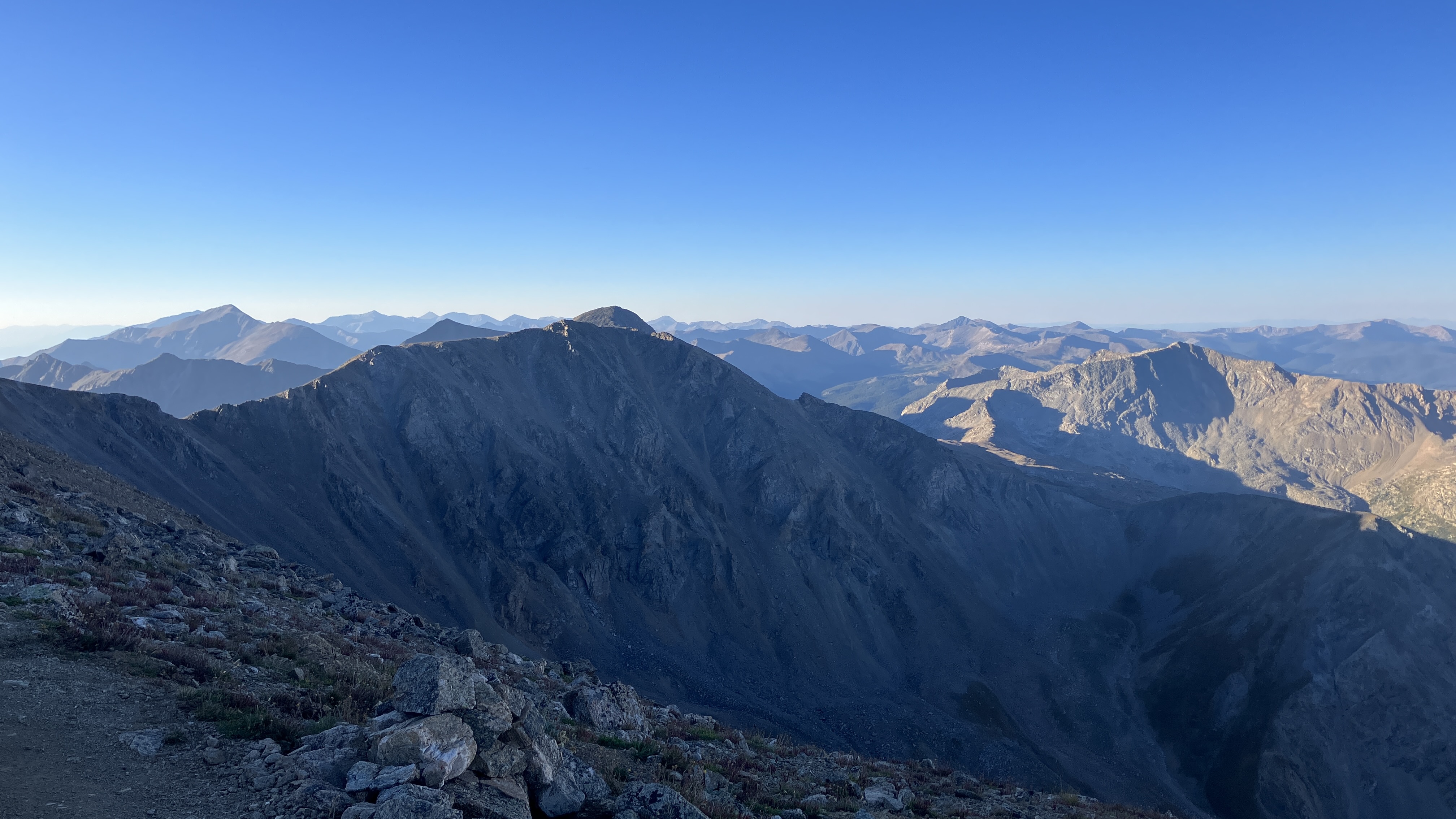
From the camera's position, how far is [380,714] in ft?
45.2

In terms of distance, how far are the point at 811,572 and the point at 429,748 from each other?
120 meters

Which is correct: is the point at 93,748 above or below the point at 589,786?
above

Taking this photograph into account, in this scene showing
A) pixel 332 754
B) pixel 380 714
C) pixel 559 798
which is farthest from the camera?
pixel 380 714

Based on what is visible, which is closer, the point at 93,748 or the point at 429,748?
the point at 429,748

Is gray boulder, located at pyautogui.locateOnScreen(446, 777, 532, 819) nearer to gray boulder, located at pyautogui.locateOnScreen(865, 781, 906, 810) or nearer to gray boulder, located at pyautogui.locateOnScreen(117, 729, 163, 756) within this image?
gray boulder, located at pyautogui.locateOnScreen(117, 729, 163, 756)

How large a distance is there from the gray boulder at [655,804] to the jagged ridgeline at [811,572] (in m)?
80.8

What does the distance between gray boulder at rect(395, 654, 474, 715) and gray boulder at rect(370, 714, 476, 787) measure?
1.87 feet

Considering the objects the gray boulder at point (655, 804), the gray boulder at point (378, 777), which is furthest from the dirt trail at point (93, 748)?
the gray boulder at point (655, 804)

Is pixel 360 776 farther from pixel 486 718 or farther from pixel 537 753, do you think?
pixel 537 753

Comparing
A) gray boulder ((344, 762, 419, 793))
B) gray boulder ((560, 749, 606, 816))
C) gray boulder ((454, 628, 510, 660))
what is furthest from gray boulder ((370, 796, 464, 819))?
gray boulder ((454, 628, 510, 660))

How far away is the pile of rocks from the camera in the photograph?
11.2 meters

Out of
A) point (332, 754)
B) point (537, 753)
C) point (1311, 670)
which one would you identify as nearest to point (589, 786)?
point (537, 753)

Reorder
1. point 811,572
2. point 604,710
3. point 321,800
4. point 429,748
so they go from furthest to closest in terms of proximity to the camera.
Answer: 1. point 811,572
2. point 604,710
3. point 429,748
4. point 321,800

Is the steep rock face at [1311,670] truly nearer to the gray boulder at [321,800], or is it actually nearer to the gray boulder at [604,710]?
the gray boulder at [604,710]
